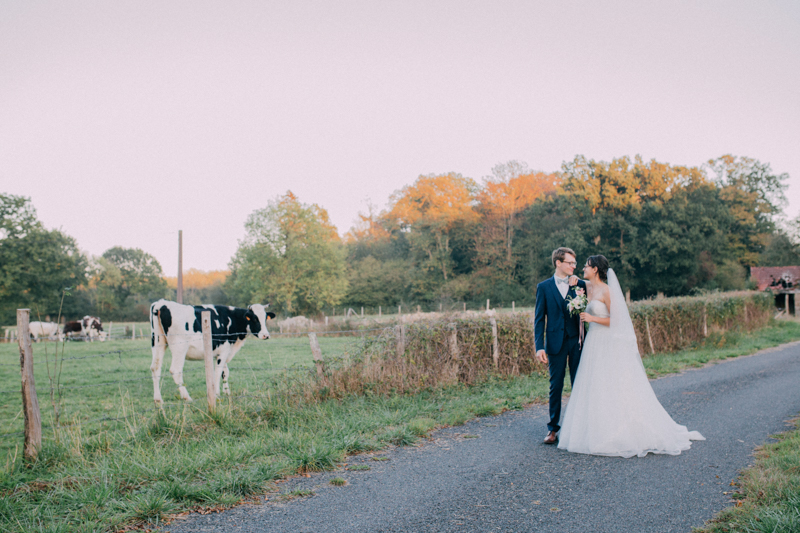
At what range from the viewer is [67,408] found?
8852 millimetres

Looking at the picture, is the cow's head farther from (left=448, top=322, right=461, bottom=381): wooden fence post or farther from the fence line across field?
(left=448, top=322, right=461, bottom=381): wooden fence post

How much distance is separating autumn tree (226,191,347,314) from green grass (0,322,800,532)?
35.1 metres

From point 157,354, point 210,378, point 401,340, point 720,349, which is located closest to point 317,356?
point 401,340

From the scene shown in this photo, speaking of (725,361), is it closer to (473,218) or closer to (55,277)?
(473,218)

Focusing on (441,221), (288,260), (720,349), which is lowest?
(720,349)

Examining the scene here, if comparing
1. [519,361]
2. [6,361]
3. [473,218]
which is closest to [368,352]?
[519,361]

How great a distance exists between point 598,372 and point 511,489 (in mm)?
1912

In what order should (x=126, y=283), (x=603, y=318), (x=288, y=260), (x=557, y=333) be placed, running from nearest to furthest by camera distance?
(x=603, y=318) < (x=557, y=333) < (x=288, y=260) < (x=126, y=283)

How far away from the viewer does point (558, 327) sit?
598 centimetres

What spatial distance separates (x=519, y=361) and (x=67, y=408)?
8764mm

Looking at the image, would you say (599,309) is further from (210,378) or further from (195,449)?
(210,378)

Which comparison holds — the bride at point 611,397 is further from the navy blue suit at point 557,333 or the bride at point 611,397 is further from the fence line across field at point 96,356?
the fence line across field at point 96,356

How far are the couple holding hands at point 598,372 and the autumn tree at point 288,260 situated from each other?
131ft

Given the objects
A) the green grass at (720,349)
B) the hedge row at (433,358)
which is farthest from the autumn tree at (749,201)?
the hedge row at (433,358)
